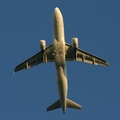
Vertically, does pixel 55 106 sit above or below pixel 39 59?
below

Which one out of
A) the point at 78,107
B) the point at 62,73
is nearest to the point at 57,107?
the point at 78,107

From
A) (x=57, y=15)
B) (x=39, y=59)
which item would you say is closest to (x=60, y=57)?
(x=57, y=15)

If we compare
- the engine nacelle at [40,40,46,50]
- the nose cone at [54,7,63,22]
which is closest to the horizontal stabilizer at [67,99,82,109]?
the engine nacelle at [40,40,46,50]

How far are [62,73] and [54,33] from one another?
6.28 meters

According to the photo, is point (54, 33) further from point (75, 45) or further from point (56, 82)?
point (56, 82)

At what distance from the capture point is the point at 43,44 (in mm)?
61875

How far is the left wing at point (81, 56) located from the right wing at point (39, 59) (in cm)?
281

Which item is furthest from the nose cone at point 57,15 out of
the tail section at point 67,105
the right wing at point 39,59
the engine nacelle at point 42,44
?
the tail section at point 67,105

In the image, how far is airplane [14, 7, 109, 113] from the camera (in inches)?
2347

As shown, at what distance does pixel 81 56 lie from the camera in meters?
63.8

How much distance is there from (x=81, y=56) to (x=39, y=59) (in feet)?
23.3

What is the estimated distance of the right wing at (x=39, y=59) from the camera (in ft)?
208

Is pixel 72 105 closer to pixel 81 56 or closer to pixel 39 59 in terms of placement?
pixel 81 56

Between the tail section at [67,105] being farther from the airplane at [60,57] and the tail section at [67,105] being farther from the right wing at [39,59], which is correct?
the right wing at [39,59]
